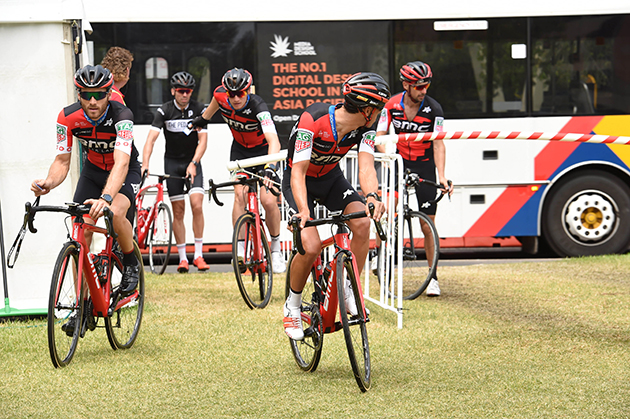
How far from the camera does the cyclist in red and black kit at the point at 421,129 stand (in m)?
8.34

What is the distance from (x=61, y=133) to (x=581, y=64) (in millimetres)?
8040

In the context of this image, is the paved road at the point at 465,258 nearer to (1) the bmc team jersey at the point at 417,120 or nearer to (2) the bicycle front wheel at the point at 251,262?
(2) the bicycle front wheel at the point at 251,262

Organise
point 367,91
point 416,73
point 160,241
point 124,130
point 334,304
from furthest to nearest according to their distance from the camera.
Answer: point 160,241, point 416,73, point 124,130, point 334,304, point 367,91

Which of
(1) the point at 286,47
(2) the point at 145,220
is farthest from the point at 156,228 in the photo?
(1) the point at 286,47

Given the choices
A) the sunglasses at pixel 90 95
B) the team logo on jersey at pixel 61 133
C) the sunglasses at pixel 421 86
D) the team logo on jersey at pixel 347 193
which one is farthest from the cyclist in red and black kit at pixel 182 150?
the team logo on jersey at pixel 347 193

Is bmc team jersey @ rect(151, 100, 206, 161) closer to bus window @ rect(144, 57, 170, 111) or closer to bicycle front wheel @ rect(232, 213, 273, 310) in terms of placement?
bus window @ rect(144, 57, 170, 111)

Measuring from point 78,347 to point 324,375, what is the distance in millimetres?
2035

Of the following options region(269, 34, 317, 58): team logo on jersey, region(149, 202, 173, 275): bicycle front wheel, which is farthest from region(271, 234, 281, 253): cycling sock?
region(269, 34, 317, 58): team logo on jersey

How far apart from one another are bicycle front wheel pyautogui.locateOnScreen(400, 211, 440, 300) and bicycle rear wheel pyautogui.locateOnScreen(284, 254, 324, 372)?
254cm

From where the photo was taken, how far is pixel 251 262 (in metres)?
7.93

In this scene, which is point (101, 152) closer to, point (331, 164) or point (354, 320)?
point (331, 164)

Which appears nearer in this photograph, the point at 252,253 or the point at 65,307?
the point at 65,307

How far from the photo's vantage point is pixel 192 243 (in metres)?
11.7

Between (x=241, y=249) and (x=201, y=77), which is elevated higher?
(x=201, y=77)
